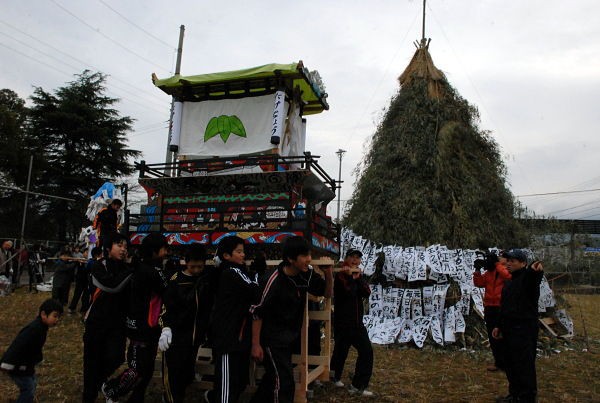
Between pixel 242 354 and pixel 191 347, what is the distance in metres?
0.71

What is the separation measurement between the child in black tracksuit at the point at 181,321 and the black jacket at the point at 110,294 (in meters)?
0.58

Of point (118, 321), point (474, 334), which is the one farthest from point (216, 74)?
point (474, 334)

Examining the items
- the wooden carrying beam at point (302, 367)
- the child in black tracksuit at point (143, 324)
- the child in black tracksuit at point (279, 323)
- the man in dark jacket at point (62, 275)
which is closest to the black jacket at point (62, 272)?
the man in dark jacket at point (62, 275)

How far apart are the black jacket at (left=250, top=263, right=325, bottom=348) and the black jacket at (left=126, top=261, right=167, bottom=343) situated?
105 cm

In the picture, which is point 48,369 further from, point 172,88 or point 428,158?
point 428,158

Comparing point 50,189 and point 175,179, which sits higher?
point 50,189

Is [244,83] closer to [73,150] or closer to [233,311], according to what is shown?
[233,311]

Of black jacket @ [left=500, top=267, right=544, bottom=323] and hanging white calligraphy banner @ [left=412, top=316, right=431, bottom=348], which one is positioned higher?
black jacket @ [left=500, top=267, right=544, bottom=323]

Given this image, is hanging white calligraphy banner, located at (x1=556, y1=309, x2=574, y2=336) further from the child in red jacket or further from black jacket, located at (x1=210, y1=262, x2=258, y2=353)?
black jacket, located at (x1=210, y1=262, x2=258, y2=353)

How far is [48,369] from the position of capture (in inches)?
283

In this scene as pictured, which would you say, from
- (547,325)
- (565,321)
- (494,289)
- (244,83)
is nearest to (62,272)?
(244,83)

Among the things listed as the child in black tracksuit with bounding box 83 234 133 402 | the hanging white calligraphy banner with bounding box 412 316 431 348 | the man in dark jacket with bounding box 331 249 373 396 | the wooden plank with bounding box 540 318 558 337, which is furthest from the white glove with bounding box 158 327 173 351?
the wooden plank with bounding box 540 318 558 337

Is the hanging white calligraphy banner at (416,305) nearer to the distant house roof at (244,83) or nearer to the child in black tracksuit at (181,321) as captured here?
the distant house roof at (244,83)

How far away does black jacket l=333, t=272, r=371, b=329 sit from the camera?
6.40 meters
